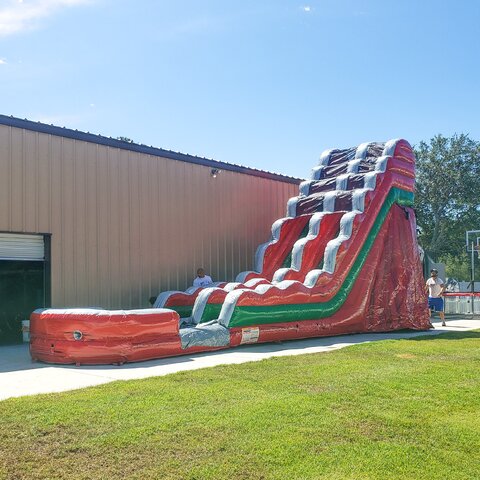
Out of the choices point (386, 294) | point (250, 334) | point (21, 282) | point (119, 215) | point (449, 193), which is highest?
point (449, 193)

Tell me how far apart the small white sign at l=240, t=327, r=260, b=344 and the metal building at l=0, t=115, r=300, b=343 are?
3682mm

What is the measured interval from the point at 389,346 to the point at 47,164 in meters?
7.39

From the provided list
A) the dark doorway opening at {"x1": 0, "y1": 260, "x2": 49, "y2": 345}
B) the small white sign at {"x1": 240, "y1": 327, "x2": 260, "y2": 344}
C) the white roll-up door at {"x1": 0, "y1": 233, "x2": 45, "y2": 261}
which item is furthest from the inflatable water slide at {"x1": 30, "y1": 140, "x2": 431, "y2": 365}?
the white roll-up door at {"x1": 0, "y1": 233, "x2": 45, "y2": 261}

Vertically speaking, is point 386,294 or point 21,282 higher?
point 21,282

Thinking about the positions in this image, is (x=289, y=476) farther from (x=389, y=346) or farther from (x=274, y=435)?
(x=389, y=346)

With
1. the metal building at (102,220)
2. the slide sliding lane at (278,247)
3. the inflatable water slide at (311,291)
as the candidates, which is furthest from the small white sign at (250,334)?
the metal building at (102,220)

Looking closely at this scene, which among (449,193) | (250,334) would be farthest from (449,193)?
(250,334)

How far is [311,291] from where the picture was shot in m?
11.2

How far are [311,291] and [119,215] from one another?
15.0 feet

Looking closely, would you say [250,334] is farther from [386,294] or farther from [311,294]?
[386,294]

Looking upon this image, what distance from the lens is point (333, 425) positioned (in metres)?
4.52

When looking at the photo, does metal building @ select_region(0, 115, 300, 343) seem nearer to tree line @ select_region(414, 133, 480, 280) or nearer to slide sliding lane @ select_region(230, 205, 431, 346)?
slide sliding lane @ select_region(230, 205, 431, 346)

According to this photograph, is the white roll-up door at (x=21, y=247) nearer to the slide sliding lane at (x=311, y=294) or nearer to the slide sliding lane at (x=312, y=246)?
the slide sliding lane at (x=311, y=294)

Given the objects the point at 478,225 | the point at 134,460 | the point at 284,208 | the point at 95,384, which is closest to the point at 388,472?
the point at 134,460
